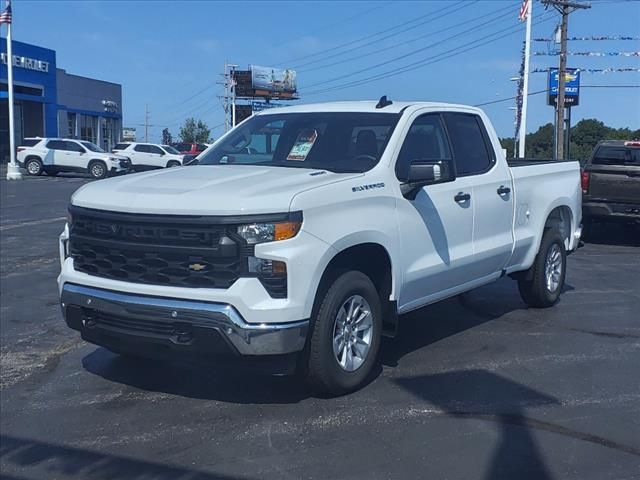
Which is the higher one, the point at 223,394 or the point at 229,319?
the point at 229,319

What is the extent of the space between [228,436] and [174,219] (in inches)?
53.0

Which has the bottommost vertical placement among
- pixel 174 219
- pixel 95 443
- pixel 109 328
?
pixel 95 443

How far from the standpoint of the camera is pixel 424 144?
6.29m

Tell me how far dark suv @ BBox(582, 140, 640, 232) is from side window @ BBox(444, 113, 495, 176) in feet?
22.0

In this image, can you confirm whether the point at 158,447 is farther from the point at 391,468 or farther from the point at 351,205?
the point at 351,205

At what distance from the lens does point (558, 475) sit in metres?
4.08

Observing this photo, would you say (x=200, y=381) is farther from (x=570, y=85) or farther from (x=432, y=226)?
(x=570, y=85)

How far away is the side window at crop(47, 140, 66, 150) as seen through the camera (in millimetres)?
36125

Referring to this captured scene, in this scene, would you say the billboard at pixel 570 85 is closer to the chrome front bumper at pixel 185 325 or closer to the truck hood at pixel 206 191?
the truck hood at pixel 206 191

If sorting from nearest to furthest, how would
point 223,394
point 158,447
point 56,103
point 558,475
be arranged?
point 558,475
point 158,447
point 223,394
point 56,103

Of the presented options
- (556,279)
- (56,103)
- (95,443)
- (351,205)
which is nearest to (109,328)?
(95,443)

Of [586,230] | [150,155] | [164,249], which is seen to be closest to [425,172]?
[164,249]

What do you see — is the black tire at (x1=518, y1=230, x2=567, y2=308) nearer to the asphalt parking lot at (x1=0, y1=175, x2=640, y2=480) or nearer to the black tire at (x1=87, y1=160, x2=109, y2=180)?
the asphalt parking lot at (x1=0, y1=175, x2=640, y2=480)

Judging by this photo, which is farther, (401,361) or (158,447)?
(401,361)
